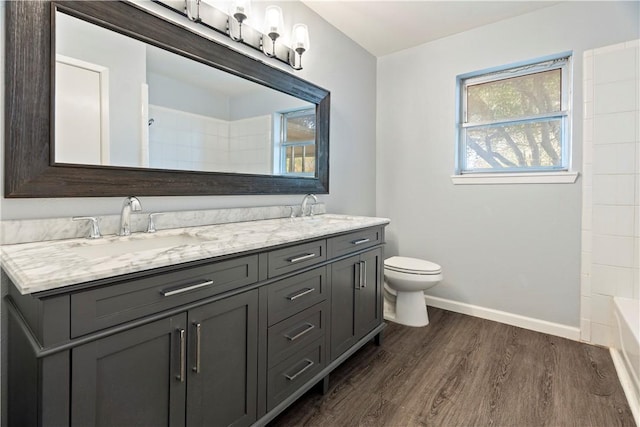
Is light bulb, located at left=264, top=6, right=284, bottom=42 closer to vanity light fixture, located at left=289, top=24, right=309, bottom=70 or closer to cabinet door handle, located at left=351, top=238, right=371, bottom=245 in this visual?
vanity light fixture, located at left=289, top=24, right=309, bottom=70

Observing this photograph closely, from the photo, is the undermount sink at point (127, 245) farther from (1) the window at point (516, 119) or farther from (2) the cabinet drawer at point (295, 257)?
(1) the window at point (516, 119)

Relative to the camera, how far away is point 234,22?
1.81m

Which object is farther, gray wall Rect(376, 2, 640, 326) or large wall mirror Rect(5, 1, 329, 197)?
gray wall Rect(376, 2, 640, 326)

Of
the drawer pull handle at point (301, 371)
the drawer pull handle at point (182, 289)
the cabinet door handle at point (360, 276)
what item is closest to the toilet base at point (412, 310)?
the cabinet door handle at point (360, 276)

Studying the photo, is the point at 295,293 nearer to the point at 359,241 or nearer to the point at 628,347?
the point at 359,241

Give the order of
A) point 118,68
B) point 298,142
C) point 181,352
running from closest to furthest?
1. point 181,352
2. point 118,68
3. point 298,142

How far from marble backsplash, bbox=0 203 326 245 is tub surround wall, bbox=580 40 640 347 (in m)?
2.17

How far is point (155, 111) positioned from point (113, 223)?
56 centimetres

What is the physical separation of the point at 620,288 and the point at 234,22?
2933mm

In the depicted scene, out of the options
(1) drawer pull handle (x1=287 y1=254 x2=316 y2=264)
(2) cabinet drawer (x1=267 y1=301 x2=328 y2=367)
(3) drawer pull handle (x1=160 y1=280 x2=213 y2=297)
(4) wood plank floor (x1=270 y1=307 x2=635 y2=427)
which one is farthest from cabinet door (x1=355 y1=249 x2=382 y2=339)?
(3) drawer pull handle (x1=160 y1=280 x2=213 y2=297)

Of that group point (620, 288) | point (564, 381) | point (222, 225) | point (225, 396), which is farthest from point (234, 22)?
point (620, 288)

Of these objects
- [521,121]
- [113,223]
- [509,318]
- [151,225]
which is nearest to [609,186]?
[521,121]

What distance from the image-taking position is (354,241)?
1911 mm

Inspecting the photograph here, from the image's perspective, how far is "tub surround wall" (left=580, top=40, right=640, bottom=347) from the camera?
209 cm
